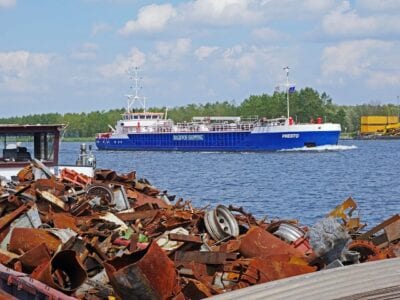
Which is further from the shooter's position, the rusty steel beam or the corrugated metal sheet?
the rusty steel beam

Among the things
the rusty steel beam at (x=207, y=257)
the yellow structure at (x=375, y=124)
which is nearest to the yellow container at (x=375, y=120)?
the yellow structure at (x=375, y=124)

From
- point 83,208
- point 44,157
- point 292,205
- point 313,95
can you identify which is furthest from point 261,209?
point 313,95

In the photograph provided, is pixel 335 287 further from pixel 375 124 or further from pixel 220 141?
pixel 375 124

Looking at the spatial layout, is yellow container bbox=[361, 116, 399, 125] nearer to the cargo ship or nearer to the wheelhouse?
the cargo ship

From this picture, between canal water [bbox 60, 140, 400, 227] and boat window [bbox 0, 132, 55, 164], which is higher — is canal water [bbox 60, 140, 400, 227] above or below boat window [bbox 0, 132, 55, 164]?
below

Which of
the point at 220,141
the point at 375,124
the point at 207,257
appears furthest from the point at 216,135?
the point at 207,257

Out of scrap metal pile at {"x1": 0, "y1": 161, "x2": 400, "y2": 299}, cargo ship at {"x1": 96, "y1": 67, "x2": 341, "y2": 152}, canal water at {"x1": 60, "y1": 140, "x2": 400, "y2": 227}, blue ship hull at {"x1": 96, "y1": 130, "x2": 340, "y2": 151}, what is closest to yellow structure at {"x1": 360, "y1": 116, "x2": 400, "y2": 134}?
cargo ship at {"x1": 96, "y1": 67, "x2": 341, "y2": 152}

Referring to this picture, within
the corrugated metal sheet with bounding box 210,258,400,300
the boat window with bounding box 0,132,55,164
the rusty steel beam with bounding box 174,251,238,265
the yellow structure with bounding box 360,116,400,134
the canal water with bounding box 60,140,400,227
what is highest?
the boat window with bounding box 0,132,55,164

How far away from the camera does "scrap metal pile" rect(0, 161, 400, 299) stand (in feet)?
25.4

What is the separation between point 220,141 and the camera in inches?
4205

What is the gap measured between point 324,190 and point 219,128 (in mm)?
61431

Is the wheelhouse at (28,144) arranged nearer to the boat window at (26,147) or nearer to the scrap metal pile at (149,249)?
the boat window at (26,147)

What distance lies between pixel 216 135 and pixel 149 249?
327ft

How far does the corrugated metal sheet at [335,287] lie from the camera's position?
6152mm
